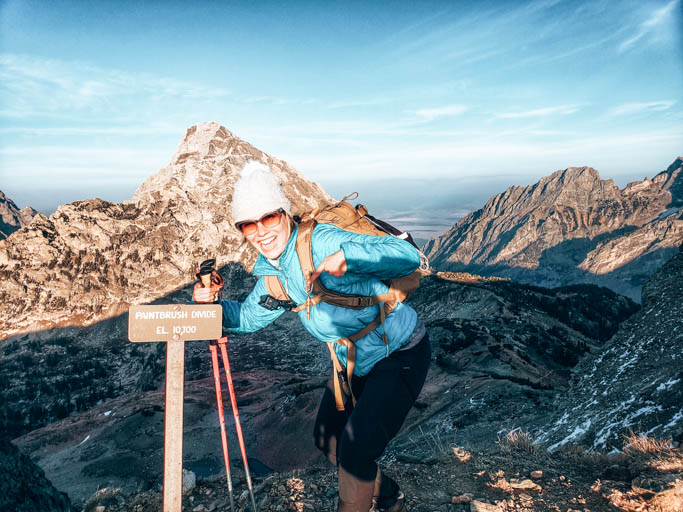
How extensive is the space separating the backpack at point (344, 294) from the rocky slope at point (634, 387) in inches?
181

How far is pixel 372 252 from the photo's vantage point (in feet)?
8.73

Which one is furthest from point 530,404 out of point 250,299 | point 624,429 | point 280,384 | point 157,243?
point 157,243

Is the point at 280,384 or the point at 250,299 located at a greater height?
the point at 250,299

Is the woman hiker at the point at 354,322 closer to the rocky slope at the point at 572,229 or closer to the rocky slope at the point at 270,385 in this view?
the rocky slope at the point at 270,385

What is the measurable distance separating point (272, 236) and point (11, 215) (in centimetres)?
14650

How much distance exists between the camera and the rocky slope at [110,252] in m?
41.2

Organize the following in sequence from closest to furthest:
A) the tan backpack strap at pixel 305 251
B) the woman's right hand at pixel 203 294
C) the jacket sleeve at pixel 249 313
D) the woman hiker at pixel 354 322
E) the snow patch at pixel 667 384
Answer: the woman hiker at pixel 354 322 → the tan backpack strap at pixel 305 251 → the woman's right hand at pixel 203 294 → the jacket sleeve at pixel 249 313 → the snow patch at pixel 667 384

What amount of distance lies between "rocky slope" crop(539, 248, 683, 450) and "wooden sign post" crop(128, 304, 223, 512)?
5809 mm

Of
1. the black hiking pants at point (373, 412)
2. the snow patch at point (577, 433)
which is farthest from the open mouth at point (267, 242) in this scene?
the snow patch at point (577, 433)

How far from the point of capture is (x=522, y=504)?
3699 mm

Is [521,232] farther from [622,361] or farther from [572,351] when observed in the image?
[622,361]

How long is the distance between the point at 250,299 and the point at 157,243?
5263cm

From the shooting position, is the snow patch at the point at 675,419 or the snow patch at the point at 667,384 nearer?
the snow patch at the point at 675,419

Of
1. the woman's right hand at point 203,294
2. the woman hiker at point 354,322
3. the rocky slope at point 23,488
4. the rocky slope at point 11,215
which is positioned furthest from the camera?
the rocky slope at point 11,215
